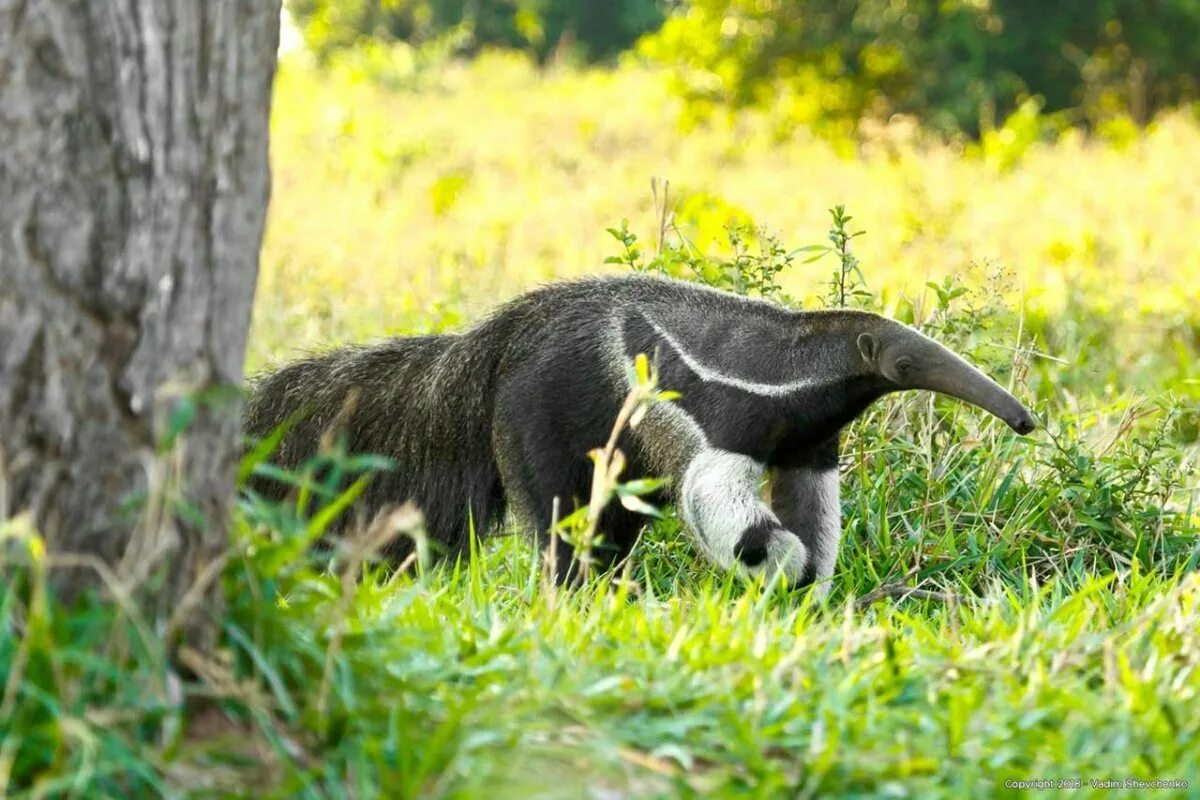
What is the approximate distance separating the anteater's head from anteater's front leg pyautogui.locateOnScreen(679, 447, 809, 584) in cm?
54

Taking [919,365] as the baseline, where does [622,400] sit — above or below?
below

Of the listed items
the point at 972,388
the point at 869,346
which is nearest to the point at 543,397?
the point at 869,346

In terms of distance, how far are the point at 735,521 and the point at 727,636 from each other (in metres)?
1.55

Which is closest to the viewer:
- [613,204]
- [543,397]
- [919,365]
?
[919,365]

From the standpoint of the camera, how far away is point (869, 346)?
538 cm

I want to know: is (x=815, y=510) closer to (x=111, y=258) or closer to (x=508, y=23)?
(x=111, y=258)

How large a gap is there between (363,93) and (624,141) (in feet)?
19.8

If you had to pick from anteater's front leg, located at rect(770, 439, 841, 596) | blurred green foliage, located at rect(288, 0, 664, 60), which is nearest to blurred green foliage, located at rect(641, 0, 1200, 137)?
anteater's front leg, located at rect(770, 439, 841, 596)

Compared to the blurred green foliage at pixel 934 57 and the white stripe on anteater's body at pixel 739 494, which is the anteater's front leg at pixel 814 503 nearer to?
the white stripe on anteater's body at pixel 739 494

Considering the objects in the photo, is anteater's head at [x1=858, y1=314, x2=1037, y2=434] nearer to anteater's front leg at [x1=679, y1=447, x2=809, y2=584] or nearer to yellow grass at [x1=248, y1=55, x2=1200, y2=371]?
anteater's front leg at [x1=679, y1=447, x2=809, y2=584]

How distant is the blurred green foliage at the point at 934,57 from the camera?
878 inches

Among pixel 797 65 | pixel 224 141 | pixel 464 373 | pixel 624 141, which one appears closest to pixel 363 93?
pixel 624 141

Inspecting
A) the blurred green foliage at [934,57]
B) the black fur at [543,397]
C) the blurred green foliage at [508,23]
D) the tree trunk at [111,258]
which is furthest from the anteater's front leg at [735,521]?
the blurred green foliage at [508,23]

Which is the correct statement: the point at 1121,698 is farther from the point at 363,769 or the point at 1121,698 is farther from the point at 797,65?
the point at 797,65
